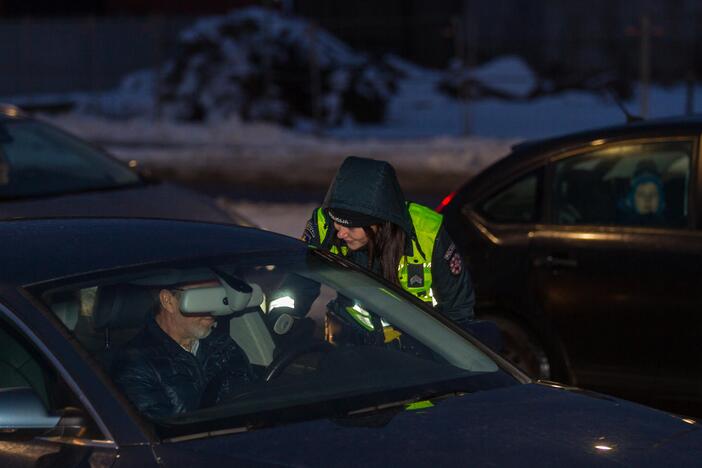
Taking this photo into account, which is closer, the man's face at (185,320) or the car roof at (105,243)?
the car roof at (105,243)

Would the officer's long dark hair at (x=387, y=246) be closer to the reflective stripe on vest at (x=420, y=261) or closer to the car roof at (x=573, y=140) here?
the reflective stripe on vest at (x=420, y=261)

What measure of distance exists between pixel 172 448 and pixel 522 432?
87 cm

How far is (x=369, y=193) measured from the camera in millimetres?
5047

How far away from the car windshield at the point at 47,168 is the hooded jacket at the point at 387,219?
406 centimetres

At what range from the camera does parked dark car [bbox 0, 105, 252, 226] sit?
8703 mm

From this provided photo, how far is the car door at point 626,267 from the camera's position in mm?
6672

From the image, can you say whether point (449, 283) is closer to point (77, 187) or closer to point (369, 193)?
point (369, 193)

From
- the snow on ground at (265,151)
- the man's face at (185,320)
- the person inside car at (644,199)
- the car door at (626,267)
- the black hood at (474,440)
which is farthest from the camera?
the snow on ground at (265,151)

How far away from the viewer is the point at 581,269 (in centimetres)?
692

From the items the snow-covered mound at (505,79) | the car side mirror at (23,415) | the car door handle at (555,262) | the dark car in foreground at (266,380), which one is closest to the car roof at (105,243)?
the dark car in foreground at (266,380)

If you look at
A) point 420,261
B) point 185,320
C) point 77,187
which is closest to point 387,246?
point 420,261

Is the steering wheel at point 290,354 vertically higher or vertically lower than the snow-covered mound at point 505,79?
higher

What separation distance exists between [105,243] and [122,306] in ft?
0.68

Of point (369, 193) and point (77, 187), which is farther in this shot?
point (77, 187)
